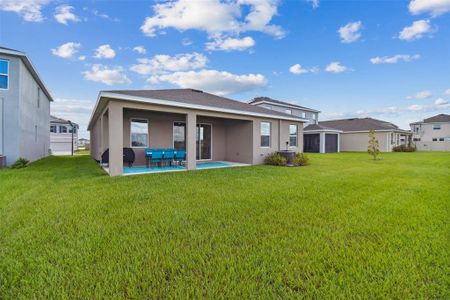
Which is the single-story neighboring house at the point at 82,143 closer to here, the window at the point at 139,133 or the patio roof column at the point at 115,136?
the window at the point at 139,133

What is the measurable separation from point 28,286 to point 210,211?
2.67 m

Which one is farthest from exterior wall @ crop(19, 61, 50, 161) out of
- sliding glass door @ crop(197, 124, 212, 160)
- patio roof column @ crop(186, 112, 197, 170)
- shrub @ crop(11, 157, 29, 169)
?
sliding glass door @ crop(197, 124, 212, 160)

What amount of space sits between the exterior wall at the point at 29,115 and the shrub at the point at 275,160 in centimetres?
1291

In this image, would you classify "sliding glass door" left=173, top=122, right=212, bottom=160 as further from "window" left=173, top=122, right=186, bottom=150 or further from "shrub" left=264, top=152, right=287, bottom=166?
"shrub" left=264, top=152, right=287, bottom=166

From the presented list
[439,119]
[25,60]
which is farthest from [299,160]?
[439,119]

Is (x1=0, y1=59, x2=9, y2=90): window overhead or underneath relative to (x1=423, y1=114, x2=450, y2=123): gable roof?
underneath

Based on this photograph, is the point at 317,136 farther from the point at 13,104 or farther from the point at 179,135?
the point at 13,104

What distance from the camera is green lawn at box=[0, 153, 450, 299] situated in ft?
7.02

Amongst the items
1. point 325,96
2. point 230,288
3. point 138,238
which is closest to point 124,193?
point 138,238

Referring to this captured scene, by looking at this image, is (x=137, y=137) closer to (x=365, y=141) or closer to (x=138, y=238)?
(x=138, y=238)

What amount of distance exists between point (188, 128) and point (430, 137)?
42.1m

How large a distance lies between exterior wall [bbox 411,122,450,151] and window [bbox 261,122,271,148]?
112 feet

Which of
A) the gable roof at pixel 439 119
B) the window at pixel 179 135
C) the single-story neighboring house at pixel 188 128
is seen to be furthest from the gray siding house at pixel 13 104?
the gable roof at pixel 439 119

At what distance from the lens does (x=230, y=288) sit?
2109mm
